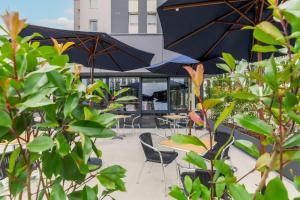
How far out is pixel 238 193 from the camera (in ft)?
2.05

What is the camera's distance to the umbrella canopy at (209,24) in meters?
2.75

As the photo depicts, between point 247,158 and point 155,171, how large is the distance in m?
2.61

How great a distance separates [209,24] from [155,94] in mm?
9618

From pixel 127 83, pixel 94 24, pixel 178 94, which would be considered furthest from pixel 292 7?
pixel 94 24

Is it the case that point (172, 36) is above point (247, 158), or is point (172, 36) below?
above

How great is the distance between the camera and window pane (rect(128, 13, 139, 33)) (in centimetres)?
1791

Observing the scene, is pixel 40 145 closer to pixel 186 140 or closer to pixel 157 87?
pixel 186 140

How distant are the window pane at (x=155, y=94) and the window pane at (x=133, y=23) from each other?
261 inches

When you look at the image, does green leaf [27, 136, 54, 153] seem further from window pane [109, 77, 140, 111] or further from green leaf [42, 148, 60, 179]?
window pane [109, 77, 140, 111]

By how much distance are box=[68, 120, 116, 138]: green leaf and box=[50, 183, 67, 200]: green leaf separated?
246 mm

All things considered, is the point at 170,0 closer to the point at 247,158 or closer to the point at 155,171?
the point at 155,171

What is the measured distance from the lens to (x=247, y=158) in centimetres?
616

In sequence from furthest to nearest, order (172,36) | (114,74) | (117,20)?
(117,20), (114,74), (172,36)

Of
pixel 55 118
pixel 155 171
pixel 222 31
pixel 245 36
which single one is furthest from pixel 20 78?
pixel 155 171
